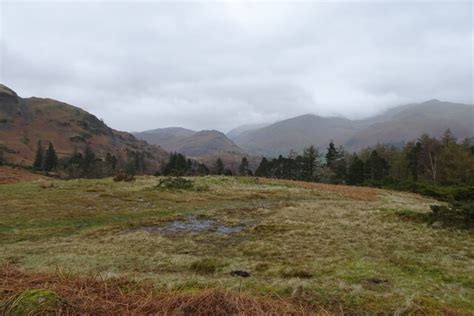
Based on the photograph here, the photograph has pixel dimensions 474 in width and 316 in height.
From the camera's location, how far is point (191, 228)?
61.5ft

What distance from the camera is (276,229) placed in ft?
57.7

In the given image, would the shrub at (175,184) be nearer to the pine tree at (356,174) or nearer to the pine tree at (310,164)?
the pine tree at (356,174)

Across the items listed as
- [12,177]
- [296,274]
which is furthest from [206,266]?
[12,177]

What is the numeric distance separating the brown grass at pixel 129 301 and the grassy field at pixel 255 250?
1.33m

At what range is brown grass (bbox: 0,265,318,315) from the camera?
472cm

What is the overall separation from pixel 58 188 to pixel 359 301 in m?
32.1

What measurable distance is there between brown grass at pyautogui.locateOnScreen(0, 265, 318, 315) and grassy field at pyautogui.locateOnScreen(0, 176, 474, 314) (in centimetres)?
133

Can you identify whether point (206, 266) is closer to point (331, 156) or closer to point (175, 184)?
point (175, 184)

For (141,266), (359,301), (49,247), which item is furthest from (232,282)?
(49,247)

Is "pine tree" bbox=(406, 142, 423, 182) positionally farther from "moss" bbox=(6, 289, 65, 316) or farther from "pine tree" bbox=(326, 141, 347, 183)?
"moss" bbox=(6, 289, 65, 316)

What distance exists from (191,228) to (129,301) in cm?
1357

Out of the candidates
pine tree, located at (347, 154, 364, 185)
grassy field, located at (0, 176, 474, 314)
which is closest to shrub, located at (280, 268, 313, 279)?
grassy field, located at (0, 176, 474, 314)

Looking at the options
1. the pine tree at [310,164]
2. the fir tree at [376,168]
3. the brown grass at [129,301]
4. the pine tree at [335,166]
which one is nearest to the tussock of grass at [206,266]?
the brown grass at [129,301]

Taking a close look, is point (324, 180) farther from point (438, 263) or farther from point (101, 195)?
point (438, 263)
